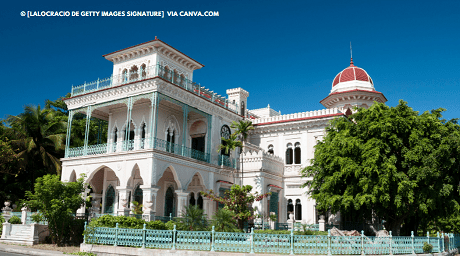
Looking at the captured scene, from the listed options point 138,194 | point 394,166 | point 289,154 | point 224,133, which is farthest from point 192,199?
point 394,166

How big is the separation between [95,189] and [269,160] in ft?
36.3

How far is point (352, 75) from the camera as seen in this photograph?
32500mm

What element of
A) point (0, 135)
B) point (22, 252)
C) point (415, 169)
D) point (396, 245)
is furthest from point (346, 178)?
point (0, 135)

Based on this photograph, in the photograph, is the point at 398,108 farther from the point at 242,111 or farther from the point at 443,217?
the point at 242,111

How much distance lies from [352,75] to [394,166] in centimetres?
1661

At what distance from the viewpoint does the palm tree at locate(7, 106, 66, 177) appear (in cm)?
2738

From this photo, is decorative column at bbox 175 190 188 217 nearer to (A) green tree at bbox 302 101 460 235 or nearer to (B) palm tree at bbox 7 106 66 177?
(A) green tree at bbox 302 101 460 235

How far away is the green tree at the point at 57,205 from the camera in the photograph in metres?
17.1

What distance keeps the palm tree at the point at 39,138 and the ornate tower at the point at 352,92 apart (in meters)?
20.4

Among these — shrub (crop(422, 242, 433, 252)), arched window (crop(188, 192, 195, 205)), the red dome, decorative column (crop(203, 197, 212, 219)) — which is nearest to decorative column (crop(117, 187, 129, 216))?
decorative column (crop(203, 197, 212, 219))

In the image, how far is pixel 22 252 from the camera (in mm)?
15156

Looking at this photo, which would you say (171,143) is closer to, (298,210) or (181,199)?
(181,199)

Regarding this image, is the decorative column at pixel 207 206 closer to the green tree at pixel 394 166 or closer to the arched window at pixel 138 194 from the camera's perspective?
the arched window at pixel 138 194

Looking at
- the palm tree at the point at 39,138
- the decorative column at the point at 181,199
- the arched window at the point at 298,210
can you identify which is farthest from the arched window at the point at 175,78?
the arched window at the point at 298,210
